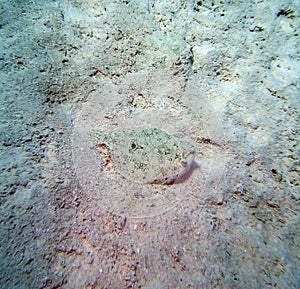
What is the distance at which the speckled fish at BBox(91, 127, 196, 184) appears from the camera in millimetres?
1455

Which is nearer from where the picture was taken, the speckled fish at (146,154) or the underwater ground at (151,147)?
the underwater ground at (151,147)

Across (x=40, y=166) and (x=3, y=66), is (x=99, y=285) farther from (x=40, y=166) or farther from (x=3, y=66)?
(x=3, y=66)

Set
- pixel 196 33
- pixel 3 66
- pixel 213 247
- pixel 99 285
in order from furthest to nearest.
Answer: pixel 196 33, pixel 3 66, pixel 213 247, pixel 99 285

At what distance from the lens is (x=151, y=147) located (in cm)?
151

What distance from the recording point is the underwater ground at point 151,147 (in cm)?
122

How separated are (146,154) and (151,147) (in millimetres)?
62

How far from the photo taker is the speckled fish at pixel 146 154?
4.77ft

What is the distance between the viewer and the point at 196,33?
1838 millimetres

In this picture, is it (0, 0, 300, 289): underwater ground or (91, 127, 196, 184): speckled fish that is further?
(91, 127, 196, 184): speckled fish

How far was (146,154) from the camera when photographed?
1.50 meters

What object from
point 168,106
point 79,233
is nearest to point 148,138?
point 168,106

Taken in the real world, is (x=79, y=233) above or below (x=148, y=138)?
below

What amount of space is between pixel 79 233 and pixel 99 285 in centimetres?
29

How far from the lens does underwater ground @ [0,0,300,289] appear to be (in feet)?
4.01
